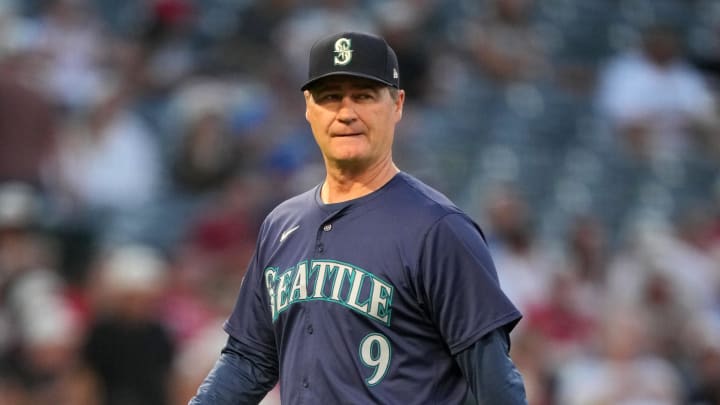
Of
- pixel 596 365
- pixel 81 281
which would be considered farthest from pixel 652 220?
pixel 81 281

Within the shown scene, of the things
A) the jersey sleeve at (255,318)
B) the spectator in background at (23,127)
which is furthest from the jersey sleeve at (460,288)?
the spectator in background at (23,127)

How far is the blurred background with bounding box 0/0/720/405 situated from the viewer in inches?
317

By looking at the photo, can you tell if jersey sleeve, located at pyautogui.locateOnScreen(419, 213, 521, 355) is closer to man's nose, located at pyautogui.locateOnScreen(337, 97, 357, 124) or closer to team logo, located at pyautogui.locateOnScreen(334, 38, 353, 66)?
man's nose, located at pyautogui.locateOnScreen(337, 97, 357, 124)

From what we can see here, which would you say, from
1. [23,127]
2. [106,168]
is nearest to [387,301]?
[23,127]

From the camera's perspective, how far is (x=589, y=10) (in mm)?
12953

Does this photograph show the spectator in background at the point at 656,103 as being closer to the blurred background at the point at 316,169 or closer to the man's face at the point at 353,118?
the blurred background at the point at 316,169

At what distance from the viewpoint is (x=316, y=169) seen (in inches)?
382

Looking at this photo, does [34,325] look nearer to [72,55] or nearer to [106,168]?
[106,168]

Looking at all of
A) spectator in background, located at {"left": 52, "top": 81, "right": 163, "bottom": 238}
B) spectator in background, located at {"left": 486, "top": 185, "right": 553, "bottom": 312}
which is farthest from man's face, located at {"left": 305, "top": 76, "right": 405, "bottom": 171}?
spectator in background, located at {"left": 52, "top": 81, "right": 163, "bottom": 238}

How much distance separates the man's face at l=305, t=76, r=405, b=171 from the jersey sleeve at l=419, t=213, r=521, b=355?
0.28 metres

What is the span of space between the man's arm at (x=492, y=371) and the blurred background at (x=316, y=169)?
407 centimetres

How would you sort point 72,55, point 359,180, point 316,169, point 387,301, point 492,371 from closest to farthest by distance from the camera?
point 492,371 < point 387,301 < point 359,180 < point 316,169 < point 72,55

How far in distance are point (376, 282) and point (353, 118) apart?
0.42 m

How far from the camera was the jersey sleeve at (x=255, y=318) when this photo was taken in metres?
3.79
